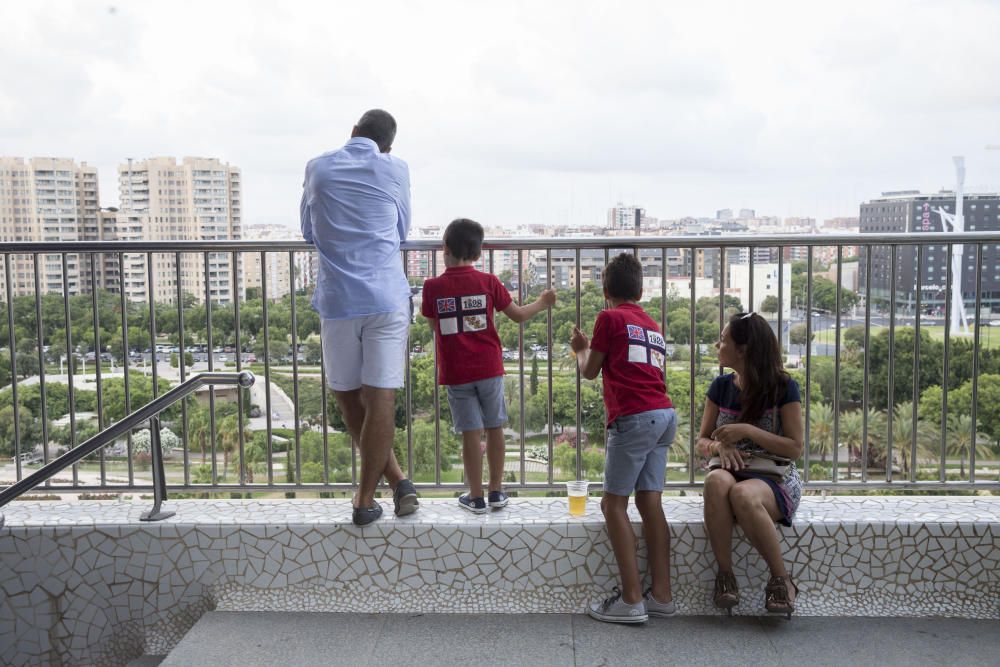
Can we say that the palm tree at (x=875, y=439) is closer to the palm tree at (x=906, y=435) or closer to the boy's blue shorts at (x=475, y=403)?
the palm tree at (x=906, y=435)

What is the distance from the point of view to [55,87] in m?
53.7

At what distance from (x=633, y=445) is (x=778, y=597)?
63 cm

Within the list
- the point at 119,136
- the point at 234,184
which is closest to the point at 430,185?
the point at 119,136

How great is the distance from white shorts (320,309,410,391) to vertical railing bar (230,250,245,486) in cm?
48

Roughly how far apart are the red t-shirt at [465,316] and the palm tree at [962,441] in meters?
1.67

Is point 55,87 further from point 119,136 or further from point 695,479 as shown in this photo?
point 695,479

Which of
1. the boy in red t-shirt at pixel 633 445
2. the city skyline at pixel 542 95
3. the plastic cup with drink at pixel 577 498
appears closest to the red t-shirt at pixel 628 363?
the boy in red t-shirt at pixel 633 445

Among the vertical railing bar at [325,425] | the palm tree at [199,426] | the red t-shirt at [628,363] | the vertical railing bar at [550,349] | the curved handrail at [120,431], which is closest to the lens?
the curved handrail at [120,431]

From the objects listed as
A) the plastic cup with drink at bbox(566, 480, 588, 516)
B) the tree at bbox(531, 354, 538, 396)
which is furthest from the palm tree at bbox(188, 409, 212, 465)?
the plastic cup with drink at bbox(566, 480, 588, 516)

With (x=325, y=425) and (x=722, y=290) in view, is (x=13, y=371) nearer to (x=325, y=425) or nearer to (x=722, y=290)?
(x=325, y=425)

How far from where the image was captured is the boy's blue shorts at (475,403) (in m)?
3.03

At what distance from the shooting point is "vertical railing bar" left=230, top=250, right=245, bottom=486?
3.21 metres

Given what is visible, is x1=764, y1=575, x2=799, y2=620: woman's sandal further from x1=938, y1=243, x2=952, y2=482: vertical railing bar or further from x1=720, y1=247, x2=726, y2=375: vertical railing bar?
x1=938, y1=243, x2=952, y2=482: vertical railing bar

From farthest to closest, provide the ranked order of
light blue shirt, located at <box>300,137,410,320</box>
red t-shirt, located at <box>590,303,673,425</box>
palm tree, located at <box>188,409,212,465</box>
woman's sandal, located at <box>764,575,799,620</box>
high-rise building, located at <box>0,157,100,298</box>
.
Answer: high-rise building, located at <box>0,157,100,298</box> < palm tree, located at <box>188,409,212,465</box> < light blue shirt, located at <box>300,137,410,320</box> < red t-shirt, located at <box>590,303,673,425</box> < woman's sandal, located at <box>764,575,799,620</box>
